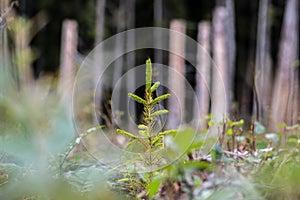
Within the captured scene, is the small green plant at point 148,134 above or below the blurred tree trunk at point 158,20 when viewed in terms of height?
below

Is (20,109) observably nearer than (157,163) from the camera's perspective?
Yes

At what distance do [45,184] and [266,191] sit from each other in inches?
11.8

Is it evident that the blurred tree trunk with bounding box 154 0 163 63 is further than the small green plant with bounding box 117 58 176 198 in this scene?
Yes

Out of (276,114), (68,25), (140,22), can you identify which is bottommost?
(276,114)

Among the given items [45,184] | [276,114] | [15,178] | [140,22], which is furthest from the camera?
[140,22]

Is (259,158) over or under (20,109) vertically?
under

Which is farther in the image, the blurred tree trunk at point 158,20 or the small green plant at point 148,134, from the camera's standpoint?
the blurred tree trunk at point 158,20

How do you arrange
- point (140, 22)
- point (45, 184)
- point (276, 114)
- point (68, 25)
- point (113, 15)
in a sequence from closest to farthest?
point (45, 184)
point (276, 114)
point (68, 25)
point (113, 15)
point (140, 22)

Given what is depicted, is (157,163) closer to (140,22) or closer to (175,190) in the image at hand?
(175,190)

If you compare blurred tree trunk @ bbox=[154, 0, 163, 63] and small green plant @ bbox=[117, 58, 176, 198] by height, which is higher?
blurred tree trunk @ bbox=[154, 0, 163, 63]

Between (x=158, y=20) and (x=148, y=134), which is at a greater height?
(x=158, y=20)

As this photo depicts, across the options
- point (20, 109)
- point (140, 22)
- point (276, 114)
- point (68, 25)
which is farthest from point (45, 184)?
point (140, 22)

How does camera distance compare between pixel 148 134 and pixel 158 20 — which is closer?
pixel 148 134

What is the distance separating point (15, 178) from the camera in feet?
2.26
